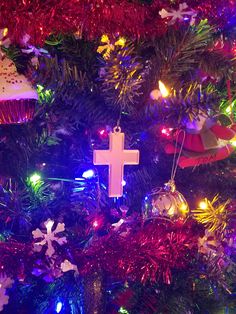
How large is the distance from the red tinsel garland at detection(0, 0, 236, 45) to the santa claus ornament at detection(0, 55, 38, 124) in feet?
0.19

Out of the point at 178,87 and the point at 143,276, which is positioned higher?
the point at 178,87

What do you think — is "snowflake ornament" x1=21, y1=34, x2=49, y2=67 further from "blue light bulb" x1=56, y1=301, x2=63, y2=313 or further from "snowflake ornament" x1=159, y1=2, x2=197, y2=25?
"blue light bulb" x1=56, y1=301, x2=63, y2=313

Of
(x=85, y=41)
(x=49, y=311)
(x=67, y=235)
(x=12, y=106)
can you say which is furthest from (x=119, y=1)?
(x=49, y=311)

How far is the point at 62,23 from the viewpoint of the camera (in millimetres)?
654

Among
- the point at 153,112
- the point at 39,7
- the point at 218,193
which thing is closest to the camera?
the point at 39,7

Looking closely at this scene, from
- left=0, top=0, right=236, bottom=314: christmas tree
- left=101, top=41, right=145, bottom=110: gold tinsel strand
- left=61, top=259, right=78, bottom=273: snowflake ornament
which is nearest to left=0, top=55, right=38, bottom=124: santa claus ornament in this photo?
left=0, top=0, right=236, bottom=314: christmas tree

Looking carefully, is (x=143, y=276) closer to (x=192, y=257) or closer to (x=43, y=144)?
(x=192, y=257)

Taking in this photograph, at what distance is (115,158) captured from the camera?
77 centimetres

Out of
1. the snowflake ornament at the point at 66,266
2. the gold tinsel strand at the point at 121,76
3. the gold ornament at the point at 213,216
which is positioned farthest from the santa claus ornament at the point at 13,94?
the gold ornament at the point at 213,216

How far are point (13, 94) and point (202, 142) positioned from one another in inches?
15.3

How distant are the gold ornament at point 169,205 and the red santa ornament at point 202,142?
95 mm

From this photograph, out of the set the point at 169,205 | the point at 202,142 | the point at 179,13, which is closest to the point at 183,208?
the point at 169,205

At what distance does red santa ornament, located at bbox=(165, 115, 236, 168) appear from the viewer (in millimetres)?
811

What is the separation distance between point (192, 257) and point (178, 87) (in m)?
0.33
